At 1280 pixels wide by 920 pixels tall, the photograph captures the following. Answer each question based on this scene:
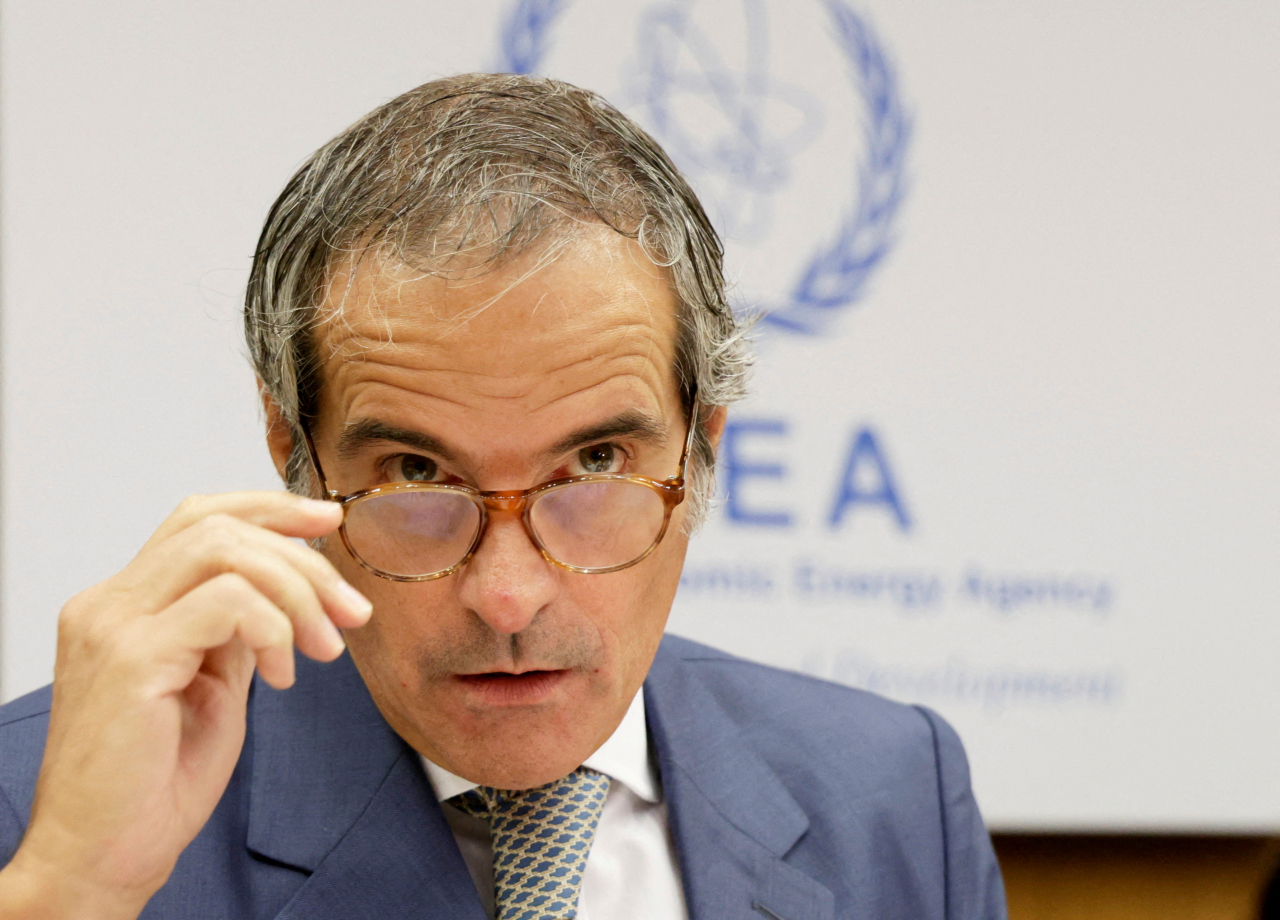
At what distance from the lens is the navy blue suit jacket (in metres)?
1.18

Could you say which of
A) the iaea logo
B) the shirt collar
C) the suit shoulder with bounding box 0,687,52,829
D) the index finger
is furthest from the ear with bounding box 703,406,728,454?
the iaea logo

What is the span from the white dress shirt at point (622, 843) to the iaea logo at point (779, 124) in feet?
3.82

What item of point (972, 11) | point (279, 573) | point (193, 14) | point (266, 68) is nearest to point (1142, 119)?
point (972, 11)

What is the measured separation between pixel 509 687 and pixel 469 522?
0.56 ft

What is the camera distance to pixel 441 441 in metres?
1.08

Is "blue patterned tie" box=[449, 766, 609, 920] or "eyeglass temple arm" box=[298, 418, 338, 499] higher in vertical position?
"eyeglass temple arm" box=[298, 418, 338, 499]

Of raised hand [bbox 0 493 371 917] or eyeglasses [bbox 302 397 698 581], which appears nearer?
raised hand [bbox 0 493 371 917]

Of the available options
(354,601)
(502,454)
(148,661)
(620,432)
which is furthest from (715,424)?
(148,661)

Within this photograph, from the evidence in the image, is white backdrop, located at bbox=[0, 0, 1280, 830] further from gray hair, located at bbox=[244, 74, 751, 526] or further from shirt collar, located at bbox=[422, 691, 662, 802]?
gray hair, located at bbox=[244, 74, 751, 526]

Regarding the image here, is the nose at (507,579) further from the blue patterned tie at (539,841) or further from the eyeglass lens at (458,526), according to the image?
the blue patterned tie at (539,841)

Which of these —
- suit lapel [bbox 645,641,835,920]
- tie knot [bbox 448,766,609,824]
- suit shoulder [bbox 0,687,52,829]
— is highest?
suit shoulder [bbox 0,687,52,829]

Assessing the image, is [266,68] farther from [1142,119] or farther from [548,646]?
[1142,119]

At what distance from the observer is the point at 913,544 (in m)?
2.33

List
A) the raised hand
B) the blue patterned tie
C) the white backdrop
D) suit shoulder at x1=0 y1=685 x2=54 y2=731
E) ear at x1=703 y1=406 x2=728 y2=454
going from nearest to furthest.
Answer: the raised hand, the blue patterned tie, suit shoulder at x1=0 y1=685 x2=54 y2=731, ear at x1=703 y1=406 x2=728 y2=454, the white backdrop
